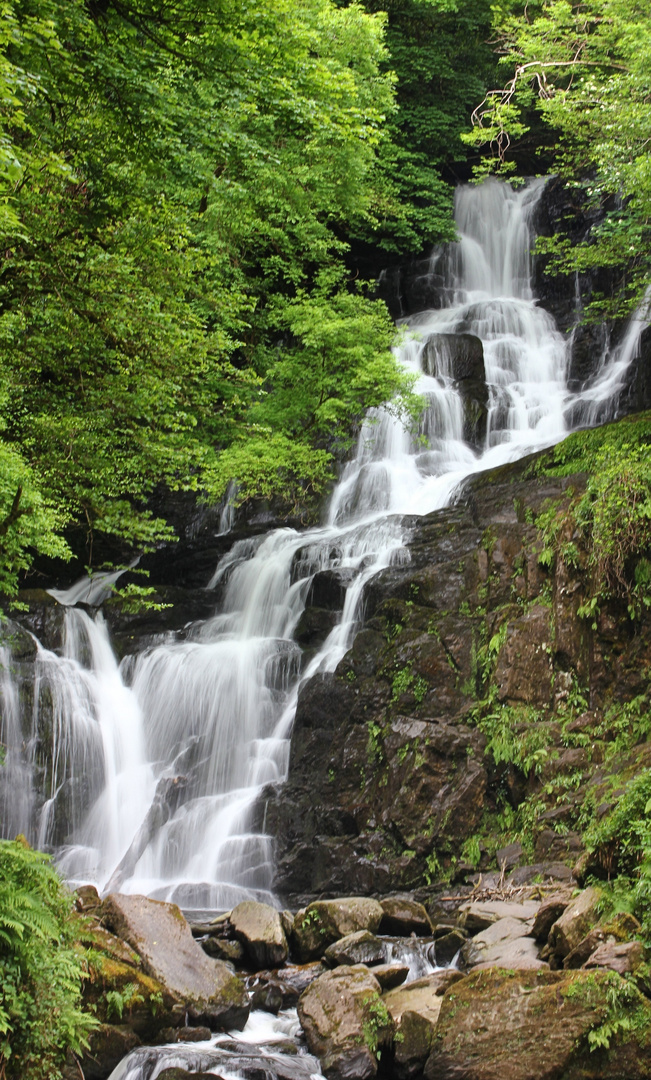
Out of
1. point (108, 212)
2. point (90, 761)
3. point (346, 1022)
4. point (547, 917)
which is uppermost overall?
point (108, 212)

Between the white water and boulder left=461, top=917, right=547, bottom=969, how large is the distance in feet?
12.7

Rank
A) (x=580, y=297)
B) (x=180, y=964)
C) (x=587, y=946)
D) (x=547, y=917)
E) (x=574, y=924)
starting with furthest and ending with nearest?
1. (x=580, y=297)
2. (x=180, y=964)
3. (x=547, y=917)
4. (x=574, y=924)
5. (x=587, y=946)

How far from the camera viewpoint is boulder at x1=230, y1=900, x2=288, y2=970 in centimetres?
794

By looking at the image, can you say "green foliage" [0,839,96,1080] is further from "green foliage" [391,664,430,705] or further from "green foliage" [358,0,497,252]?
"green foliage" [358,0,497,252]

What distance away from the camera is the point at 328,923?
8.20 metres

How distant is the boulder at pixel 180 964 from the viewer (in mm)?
6721

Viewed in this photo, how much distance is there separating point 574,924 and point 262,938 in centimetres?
323

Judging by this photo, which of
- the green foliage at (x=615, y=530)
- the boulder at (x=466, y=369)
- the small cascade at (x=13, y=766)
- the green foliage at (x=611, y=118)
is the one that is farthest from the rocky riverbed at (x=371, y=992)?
the boulder at (x=466, y=369)

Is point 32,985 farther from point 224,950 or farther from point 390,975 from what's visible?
point 390,975

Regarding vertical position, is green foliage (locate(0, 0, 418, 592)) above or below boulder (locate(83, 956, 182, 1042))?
above

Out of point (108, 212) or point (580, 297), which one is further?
point (580, 297)

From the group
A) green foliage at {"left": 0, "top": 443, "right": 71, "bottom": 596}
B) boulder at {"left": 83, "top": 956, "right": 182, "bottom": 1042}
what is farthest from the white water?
green foliage at {"left": 0, "top": 443, "right": 71, "bottom": 596}

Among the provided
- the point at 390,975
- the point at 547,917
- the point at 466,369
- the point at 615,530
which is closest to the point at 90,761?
the point at 390,975

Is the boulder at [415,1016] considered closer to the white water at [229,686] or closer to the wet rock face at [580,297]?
the white water at [229,686]
